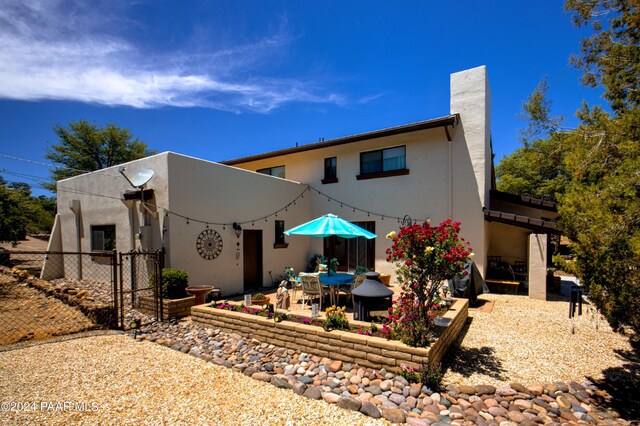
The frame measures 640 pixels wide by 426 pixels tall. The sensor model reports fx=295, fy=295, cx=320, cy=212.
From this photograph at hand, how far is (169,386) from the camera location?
3926mm

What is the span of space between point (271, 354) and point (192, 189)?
575 cm

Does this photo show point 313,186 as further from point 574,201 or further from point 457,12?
point 574,201

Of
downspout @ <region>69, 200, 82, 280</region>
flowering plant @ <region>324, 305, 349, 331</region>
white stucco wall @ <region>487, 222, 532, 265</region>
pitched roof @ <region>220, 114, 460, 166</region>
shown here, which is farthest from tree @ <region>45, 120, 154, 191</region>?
white stucco wall @ <region>487, 222, 532, 265</region>

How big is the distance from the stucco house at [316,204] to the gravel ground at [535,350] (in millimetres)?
2840

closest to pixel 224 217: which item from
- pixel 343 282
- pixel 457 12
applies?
pixel 343 282

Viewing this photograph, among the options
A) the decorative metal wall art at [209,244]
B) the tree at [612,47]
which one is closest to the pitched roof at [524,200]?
the tree at [612,47]

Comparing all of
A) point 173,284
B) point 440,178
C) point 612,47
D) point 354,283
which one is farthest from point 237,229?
point 612,47

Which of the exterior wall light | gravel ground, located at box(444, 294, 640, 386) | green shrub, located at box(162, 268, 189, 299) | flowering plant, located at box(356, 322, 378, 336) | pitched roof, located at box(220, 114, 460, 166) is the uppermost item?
pitched roof, located at box(220, 114, 460, 166)

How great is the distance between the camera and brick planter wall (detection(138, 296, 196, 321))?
680 cm

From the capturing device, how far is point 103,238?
10.5m

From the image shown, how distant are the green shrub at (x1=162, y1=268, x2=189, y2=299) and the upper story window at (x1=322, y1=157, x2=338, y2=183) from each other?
23.7ft

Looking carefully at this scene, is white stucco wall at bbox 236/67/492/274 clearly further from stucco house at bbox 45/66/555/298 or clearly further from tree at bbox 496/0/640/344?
tree at bbox 496/0/640/344

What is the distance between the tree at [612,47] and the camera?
6.29 meters

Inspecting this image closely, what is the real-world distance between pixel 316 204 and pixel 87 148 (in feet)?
78.0
